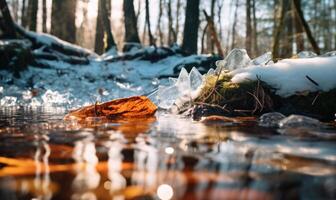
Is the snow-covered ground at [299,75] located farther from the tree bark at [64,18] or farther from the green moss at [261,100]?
the tree bark at [64,18]

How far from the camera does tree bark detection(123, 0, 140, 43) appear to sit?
13227 mm

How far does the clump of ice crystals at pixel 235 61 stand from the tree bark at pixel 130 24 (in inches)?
379

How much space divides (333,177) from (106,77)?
10043 millimetres

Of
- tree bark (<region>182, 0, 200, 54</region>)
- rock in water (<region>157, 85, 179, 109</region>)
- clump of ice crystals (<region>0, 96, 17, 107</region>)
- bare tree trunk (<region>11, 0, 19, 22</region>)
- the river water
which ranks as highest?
bare tree trunk (<region>11, 0, 19, 22</region>)

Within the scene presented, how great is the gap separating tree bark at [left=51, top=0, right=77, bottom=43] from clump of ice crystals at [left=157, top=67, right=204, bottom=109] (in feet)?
34.1

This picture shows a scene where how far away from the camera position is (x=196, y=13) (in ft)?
43.4

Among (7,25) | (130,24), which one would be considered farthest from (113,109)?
(130,24)

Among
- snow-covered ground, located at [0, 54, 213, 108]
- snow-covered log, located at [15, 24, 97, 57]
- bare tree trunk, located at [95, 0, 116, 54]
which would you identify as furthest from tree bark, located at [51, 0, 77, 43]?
snow-covered ground, located at [0, 54, 213, 108]

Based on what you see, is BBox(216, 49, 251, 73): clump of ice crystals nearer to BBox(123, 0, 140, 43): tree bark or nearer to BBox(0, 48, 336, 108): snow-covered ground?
BBox(0, 48, 336, 108): snow-covered ground

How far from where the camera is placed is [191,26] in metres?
13.1

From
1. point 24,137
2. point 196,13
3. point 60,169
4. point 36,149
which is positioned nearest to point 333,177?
point 60,169

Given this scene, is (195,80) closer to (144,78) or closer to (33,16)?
(144,78)

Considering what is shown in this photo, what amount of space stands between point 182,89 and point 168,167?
2.62 metres

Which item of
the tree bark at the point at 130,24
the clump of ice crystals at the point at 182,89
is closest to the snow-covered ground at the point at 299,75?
the clump of ice crystals at the point at 182,89
